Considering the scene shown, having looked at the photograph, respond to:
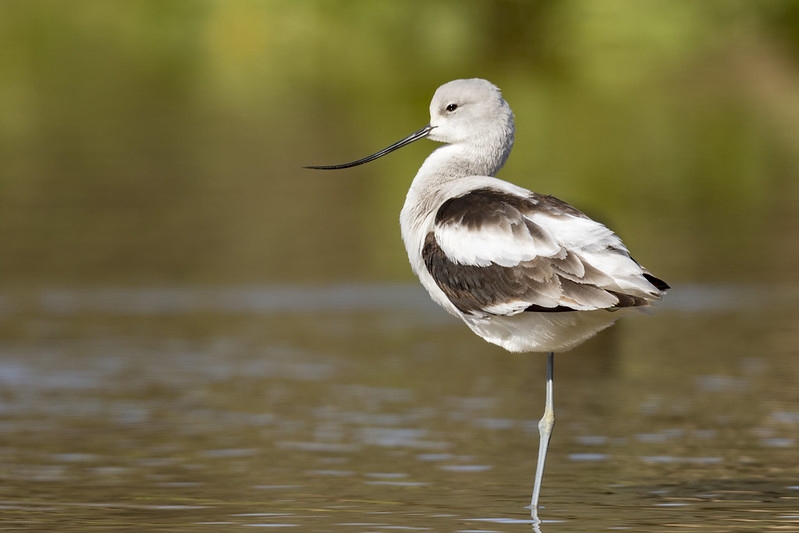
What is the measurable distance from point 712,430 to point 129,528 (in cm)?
338

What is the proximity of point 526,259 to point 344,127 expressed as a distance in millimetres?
19475

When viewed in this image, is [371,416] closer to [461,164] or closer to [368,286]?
[461,164]

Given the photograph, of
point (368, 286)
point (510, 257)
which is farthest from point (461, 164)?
point (368, 286)

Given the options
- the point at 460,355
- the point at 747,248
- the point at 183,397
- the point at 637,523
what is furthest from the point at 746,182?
the point at 637,523

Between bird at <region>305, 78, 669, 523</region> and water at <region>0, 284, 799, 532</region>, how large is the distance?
639mm

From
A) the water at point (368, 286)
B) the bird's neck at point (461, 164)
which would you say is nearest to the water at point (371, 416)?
the water at point (368, 286)

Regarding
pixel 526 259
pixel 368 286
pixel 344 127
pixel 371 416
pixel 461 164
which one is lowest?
→ pixel 371 416

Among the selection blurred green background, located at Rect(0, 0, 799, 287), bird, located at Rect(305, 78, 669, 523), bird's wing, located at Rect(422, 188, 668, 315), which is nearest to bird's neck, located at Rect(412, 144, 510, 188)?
bird, located at Rect(305, 78, 669, 523)

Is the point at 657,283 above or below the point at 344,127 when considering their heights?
below

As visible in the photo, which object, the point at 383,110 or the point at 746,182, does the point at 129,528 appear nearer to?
the point at 746,182

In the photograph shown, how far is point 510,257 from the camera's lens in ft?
24.2

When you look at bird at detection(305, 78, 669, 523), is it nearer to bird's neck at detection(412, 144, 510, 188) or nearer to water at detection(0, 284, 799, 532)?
bird's neck at detection(412, 144, 510, 188)

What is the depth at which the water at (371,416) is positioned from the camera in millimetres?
7473

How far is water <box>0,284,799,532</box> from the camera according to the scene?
7.47 meters
